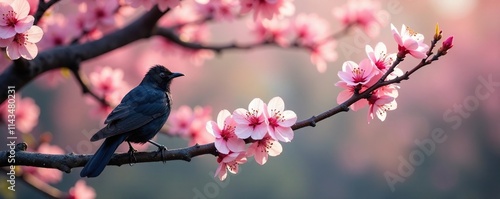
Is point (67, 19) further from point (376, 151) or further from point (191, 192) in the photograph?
point (376, 151)

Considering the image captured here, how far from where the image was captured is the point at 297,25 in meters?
2.90

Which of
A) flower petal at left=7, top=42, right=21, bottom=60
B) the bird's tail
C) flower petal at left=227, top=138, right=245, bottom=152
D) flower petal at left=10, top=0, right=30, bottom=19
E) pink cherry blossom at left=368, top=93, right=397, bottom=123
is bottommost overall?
pink cherry blossom at left=368, top=93, right=397, bottom=123

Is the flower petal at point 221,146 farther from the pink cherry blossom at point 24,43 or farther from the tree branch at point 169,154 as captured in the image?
the pink cherry blossom at point 24,43

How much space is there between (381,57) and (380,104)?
112 mm

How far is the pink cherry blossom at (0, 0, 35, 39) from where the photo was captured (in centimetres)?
150

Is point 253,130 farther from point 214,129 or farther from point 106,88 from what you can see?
point 106,88

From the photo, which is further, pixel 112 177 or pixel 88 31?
pixel 112 177

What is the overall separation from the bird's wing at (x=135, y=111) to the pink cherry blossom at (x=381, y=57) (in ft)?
2.26

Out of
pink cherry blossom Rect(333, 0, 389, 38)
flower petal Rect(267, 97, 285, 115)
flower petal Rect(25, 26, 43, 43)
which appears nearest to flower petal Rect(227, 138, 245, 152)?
flower petal Rect(267, 97, 285, 115)

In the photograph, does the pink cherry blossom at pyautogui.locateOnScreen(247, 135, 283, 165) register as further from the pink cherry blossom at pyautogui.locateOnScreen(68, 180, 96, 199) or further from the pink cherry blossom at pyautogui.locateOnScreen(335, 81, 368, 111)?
the pink cherry blossom at pyautogui.locateOnScreen(68, 180, 96, 199)

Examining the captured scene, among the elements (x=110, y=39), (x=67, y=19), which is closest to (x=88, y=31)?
(x=67, y=19)

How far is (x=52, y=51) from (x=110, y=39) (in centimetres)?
24

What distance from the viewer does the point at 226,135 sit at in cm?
147

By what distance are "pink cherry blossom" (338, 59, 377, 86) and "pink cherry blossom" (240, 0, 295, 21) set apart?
1.76ft
